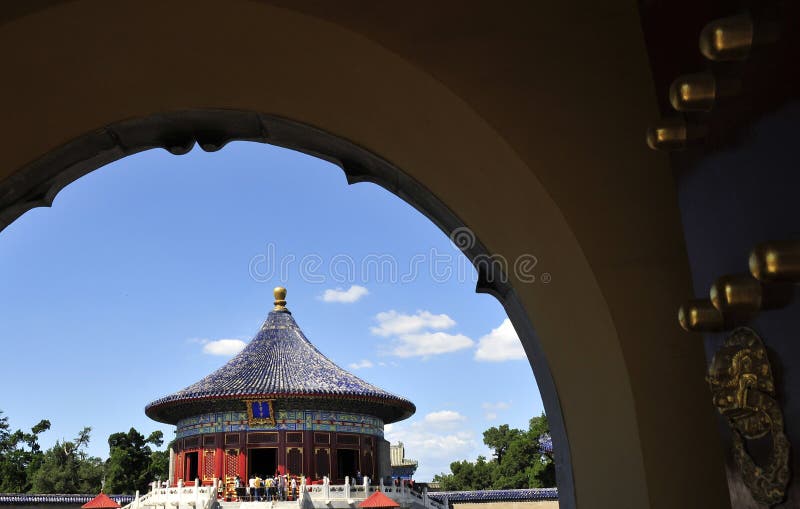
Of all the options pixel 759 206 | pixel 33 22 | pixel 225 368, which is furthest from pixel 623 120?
pixel 225 368

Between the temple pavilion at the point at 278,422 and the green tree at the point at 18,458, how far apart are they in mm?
12071

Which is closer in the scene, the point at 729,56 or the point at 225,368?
the point at 729,56

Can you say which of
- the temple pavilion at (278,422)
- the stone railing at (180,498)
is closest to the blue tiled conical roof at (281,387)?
the temple pavilion at (278,422)

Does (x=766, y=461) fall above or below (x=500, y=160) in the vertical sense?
Result: below

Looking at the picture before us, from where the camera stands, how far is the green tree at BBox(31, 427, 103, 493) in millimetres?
27922

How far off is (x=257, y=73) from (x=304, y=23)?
0.68 feet

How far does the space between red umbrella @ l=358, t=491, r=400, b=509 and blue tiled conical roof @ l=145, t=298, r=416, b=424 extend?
12.6ft

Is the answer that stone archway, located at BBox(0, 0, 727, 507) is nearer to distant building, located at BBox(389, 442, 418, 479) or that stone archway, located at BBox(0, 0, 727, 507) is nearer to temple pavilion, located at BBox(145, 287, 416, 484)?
temple pavilion, located at BBox(145, 287, 416, 484)

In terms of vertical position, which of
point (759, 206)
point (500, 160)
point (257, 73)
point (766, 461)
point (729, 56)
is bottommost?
point (766, 461)

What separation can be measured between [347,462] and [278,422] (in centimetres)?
222

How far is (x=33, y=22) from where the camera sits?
1473 mm

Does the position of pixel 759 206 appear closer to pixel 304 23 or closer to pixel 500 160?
pixel 500 160

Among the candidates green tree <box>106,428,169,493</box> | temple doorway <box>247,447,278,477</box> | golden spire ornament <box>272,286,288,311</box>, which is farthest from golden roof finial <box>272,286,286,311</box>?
green tree <box>106,428,169,493</box>

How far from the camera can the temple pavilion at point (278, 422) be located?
17.8m
